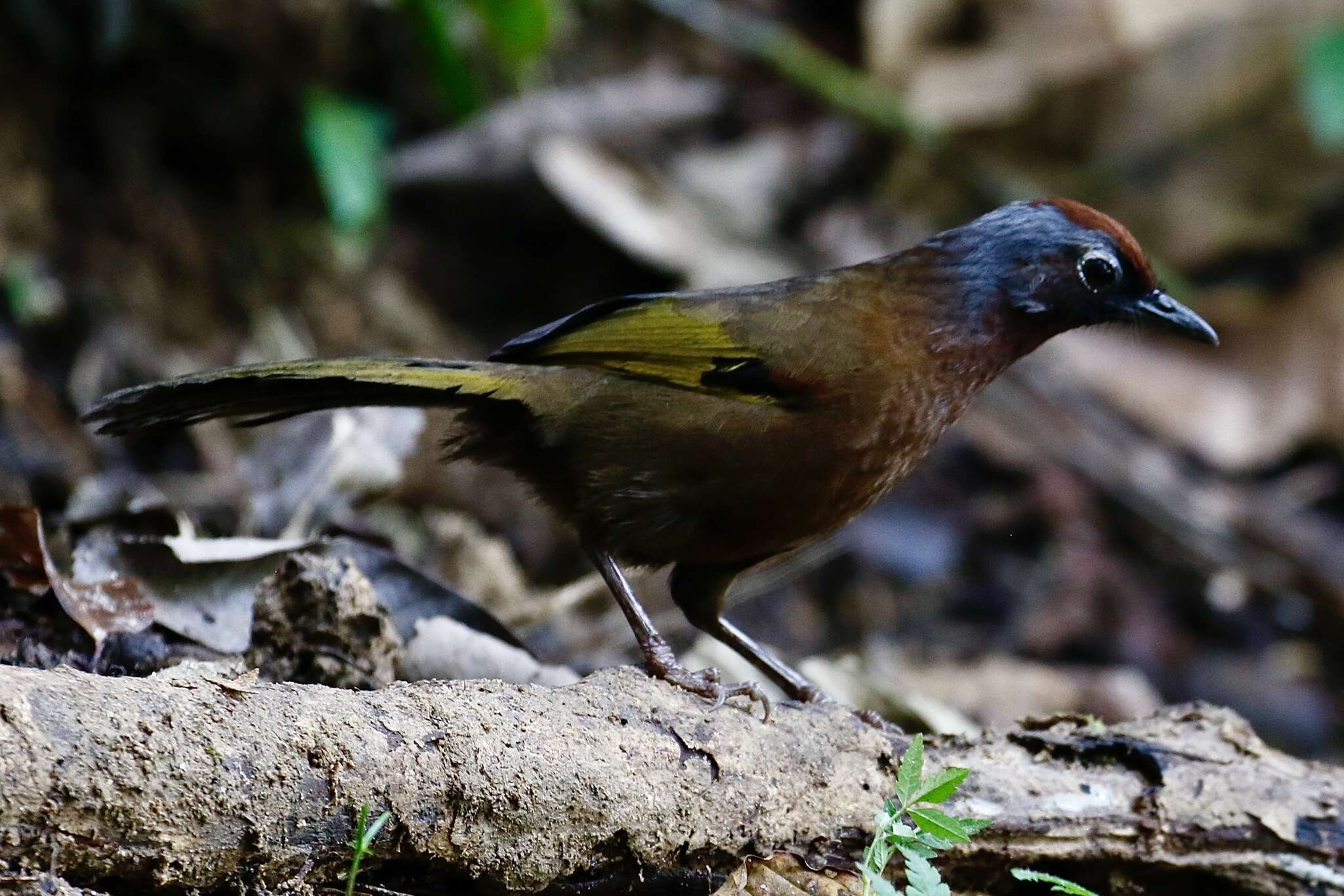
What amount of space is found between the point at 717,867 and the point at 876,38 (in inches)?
236

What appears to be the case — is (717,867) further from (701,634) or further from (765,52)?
(765,52)

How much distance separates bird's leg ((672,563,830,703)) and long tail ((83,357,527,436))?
0.73 meters

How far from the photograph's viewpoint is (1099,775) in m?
2.89

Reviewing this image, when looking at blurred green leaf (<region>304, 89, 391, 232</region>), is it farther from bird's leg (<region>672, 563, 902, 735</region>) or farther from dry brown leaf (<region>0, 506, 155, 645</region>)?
dry brown leaf (<region>0, 506, 155, 645</region>)

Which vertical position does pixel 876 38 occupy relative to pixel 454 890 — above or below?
above

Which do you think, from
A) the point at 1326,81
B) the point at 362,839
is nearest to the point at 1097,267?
the point at 362,839

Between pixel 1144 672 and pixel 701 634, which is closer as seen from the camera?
pixel 701 634

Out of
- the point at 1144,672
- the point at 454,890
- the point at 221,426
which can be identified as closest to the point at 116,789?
the point at 454,890

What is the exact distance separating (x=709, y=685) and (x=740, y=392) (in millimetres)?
727

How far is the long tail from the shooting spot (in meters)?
2.96

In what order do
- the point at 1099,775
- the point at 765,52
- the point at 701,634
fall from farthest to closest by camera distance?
the point at 765,52, the point at 701,634, the point at 1099,775

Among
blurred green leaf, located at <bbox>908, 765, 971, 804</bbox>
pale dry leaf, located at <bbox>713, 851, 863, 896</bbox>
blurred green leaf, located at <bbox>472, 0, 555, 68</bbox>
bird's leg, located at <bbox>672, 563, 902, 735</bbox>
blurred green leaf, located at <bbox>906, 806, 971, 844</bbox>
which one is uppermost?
blurred green leaf, located at <bbox>472, 0, 555, 68</bbox>

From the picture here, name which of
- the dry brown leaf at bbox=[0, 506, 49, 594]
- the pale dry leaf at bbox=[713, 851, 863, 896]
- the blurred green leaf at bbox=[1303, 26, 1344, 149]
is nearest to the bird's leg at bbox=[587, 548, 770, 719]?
the pale dry leaf at bbox=[713, 851, 863, 896]

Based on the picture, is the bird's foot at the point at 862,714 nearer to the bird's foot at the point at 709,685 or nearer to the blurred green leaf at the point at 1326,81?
the bird's foot at the point at 709,685
